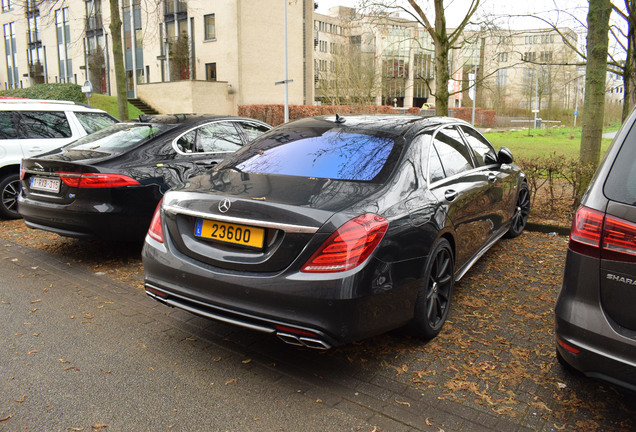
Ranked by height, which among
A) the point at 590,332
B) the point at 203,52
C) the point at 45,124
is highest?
the point at 203,52

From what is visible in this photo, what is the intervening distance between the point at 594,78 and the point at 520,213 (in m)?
2.22

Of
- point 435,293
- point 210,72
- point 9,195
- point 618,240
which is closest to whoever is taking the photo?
point 618,240

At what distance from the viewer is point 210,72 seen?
124ft

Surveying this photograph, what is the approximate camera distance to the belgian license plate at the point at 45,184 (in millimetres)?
5312

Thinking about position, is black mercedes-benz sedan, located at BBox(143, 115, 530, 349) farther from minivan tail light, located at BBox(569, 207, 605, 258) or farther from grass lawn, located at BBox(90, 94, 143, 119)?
grass lawn, located at BBox(90, 94, 143, 119)

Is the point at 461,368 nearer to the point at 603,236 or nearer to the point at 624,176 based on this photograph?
the point at 603,236

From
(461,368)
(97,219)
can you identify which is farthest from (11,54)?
(461,368)

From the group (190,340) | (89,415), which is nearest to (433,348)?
(190,340)

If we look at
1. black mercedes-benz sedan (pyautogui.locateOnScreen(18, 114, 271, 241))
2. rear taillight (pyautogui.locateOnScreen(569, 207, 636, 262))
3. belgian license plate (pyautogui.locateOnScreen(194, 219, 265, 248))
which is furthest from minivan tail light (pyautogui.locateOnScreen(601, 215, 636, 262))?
black mercedes-benz sedan (pyautogui.locateOnScreen(18, 114, 271, 241))

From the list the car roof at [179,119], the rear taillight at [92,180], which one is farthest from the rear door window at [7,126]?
the rear taillight at [92,180]

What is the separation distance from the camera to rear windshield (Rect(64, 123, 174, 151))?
18.8ft

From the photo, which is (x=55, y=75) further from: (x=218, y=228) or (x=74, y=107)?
(x=218, y=228)

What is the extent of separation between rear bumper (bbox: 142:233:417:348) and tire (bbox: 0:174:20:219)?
19.9 feet

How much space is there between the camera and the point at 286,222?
2902 mm
